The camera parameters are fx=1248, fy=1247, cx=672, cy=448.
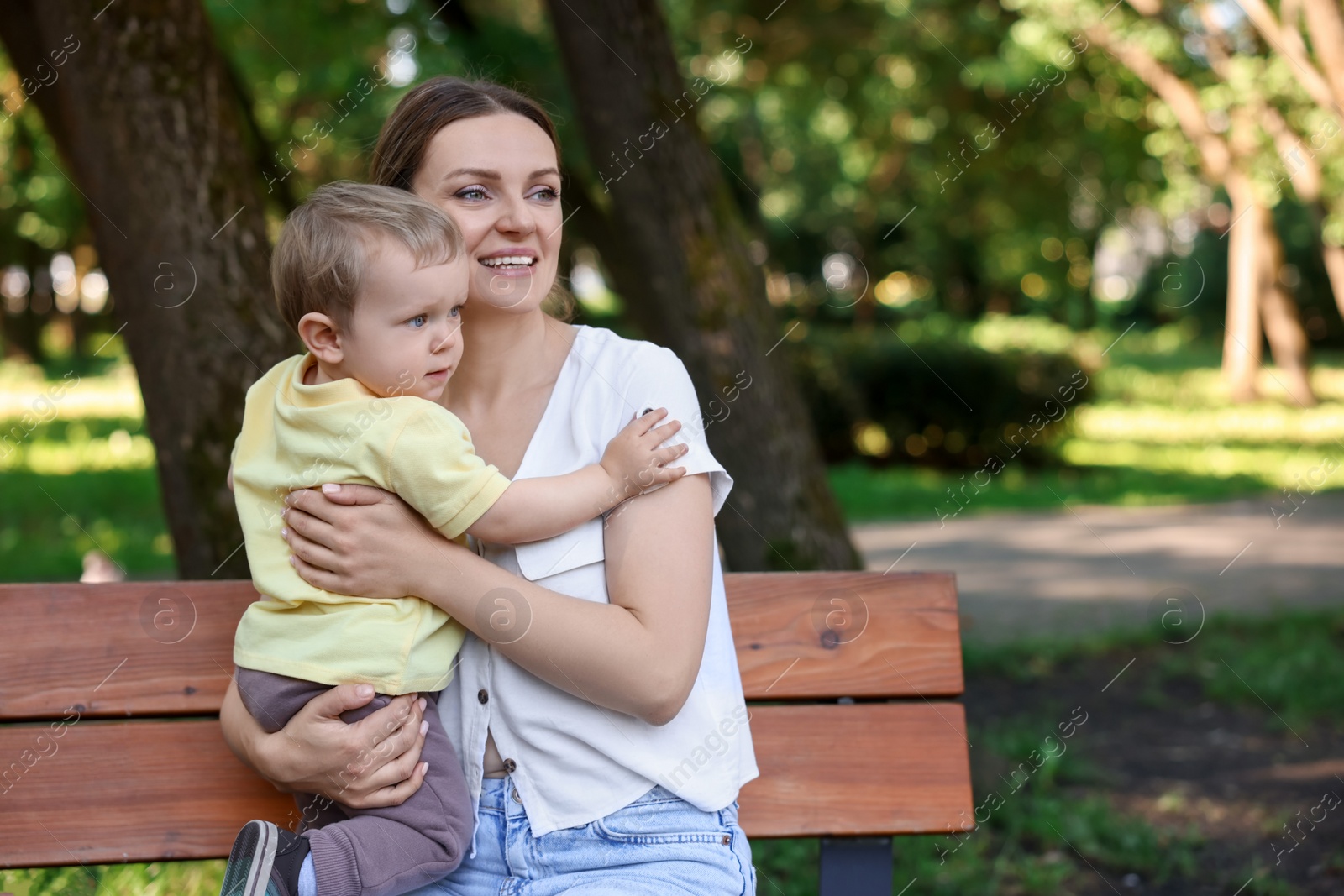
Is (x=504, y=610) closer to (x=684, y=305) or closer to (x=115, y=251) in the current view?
(x=115, y=251)

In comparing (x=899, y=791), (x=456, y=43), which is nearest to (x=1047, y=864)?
(x=899, y=791)

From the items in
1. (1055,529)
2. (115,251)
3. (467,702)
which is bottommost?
(1055,529)

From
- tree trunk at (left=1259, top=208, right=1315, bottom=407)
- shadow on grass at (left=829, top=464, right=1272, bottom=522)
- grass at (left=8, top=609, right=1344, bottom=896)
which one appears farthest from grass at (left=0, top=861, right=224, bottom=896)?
tree trunk at (left=1259, top=208, right=1315, bottom=407)

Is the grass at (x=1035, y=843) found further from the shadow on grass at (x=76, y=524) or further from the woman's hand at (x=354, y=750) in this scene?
the shadow on grass at (x=76, y=524)

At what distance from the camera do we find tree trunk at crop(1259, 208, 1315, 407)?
696 inches

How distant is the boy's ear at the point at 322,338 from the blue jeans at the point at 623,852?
2.40 ft

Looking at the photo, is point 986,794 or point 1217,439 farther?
point 1217,439

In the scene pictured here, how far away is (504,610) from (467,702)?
225mm

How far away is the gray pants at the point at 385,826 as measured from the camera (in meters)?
1.85

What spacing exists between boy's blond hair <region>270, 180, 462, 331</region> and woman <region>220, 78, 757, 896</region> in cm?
15

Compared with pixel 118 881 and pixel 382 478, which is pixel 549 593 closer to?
pixel 382 478

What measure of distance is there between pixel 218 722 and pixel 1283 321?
18.5 metres

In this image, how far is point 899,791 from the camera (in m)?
2.38

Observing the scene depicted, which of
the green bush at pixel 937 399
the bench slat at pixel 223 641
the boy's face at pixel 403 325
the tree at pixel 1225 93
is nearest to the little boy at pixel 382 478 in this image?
the boy's face at pixel 403 325
